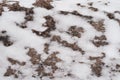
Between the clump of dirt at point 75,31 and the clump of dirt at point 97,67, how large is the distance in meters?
0.94

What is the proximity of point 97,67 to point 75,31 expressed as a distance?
4.11 ft

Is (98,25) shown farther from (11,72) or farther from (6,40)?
(11,72)

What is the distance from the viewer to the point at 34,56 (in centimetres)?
691

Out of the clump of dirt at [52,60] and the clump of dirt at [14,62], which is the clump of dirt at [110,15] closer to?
the clump of dirt at [52,60]

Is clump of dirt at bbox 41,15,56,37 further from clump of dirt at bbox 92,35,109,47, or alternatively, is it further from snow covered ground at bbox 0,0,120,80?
clump of dirt at bbox 92,35,109,47

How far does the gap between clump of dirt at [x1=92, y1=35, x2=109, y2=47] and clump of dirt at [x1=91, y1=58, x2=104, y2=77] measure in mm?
536

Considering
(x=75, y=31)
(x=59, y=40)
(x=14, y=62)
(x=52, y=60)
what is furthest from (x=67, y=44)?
(x=14, y=62)

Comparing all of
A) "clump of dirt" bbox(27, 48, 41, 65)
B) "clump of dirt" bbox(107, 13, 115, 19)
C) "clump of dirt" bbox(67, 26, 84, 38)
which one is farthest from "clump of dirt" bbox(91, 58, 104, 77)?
"clump of dirt" bbox(107, 13, 115, 19)

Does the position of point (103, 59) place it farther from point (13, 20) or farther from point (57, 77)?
point (13, 20)

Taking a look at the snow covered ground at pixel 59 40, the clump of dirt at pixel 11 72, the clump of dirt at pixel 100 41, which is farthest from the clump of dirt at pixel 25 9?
the clump of dirt at pixel 100 41

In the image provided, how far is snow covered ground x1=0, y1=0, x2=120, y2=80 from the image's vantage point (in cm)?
664

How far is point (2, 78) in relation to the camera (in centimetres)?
637

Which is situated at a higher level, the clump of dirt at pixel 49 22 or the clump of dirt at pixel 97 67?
the clump of dirt at pixel 49 22

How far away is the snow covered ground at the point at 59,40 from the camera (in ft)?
21.8
